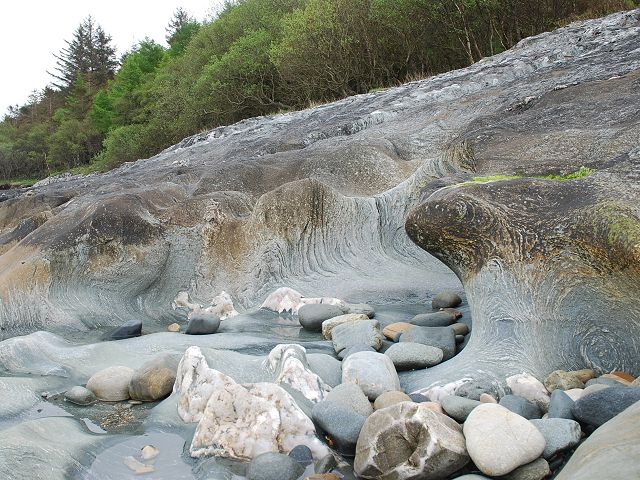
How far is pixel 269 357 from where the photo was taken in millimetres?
3373

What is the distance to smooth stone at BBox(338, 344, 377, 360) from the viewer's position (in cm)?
343

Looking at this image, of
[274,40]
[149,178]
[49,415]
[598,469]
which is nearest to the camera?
[598,469]

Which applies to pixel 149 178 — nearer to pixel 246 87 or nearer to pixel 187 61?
pixel 246 87

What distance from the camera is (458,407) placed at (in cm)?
252

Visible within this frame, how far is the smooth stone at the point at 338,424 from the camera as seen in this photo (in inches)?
95.6

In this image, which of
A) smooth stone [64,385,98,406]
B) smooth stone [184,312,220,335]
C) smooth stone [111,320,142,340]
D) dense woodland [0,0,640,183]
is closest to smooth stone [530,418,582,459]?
smooth stone [64,385,98,406]

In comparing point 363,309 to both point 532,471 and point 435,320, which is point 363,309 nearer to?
point 435,320

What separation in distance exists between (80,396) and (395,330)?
1.93 m

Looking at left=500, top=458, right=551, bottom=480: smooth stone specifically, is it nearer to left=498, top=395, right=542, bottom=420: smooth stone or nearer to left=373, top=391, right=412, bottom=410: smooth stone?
left=498, top=395, right=542, bottom=420: smooth stone

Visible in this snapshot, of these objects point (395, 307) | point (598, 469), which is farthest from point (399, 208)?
point (598, 469)

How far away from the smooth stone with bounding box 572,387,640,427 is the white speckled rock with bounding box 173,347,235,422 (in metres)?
1.51

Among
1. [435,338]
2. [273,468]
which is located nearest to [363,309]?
[435,338]

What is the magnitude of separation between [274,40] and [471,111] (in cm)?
1818

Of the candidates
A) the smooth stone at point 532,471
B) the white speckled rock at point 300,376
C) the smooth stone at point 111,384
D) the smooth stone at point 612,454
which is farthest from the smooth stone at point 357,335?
the smooth stone at point 612,454
